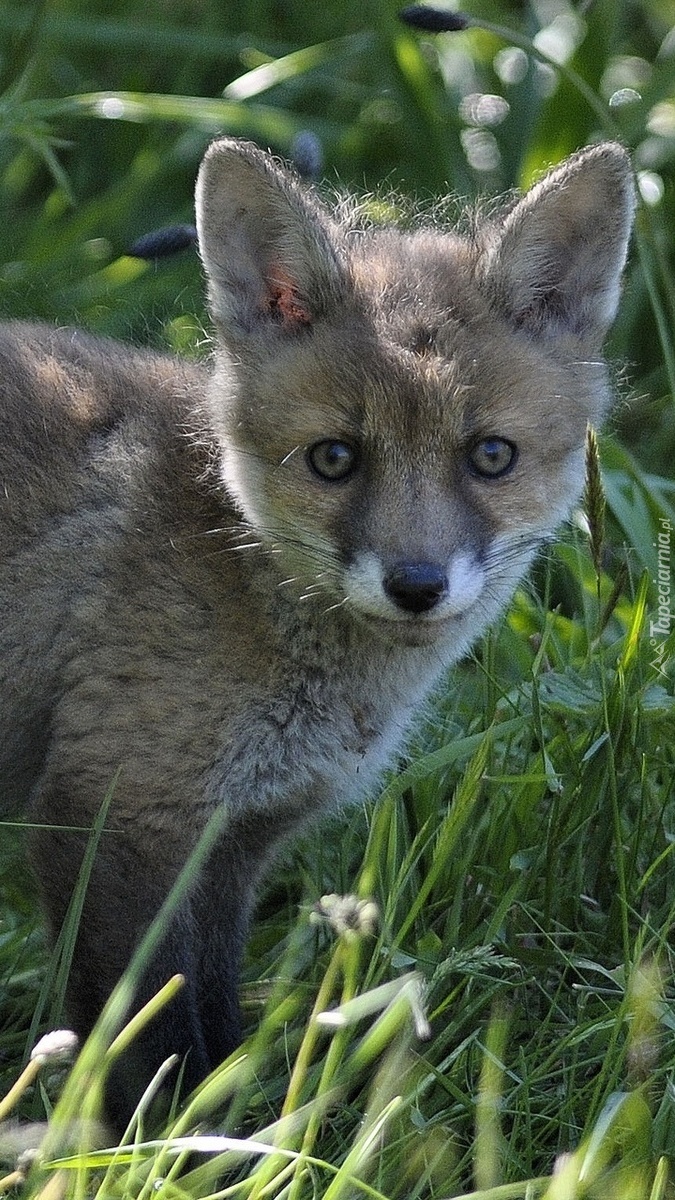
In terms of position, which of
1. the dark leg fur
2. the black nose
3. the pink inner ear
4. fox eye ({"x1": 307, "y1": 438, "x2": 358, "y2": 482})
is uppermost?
the pink inner ear

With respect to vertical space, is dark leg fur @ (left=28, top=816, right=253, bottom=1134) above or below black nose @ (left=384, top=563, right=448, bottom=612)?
below

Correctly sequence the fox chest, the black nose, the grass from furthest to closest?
1. the fox chest
2. the black nose
3. the grass

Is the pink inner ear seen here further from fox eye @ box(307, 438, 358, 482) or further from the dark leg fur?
the dark leg fur

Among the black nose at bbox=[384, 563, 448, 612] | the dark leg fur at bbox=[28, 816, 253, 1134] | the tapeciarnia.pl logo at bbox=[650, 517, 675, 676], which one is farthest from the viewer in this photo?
the tapeciarnia.pl logo at bbox=[650, 517, 675, 676]

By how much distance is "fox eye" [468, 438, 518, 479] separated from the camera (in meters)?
3.38

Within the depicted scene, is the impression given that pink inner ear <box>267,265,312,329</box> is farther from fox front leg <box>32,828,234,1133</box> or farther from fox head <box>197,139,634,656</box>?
fox front leg <box>32,828,234,1133</box>

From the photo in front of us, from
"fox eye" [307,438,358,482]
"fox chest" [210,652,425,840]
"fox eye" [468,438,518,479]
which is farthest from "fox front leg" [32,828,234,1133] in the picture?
"fox eye" [468,438,518,479]

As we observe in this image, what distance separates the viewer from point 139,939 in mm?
3301

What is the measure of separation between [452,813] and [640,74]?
4.80m

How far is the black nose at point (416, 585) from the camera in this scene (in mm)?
3139

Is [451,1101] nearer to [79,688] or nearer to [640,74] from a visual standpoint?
[79,688]

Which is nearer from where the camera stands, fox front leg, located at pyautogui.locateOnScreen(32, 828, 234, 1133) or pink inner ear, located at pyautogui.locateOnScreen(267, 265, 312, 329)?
fox front leg, located at pyautogui.locateOnScreen(32, 828, 234, 1133)

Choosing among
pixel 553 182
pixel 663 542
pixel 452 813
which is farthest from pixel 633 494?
pixel 452 813

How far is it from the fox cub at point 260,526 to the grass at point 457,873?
0.21 metres
